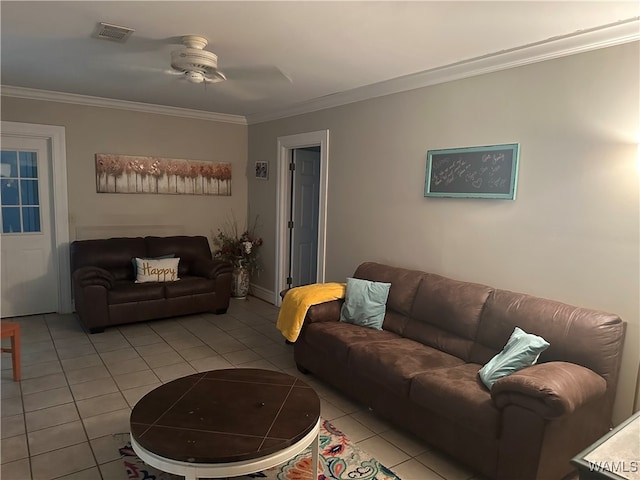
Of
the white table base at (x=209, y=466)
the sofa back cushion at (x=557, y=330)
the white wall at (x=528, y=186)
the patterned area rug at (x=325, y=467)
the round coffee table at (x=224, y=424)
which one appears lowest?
the patterned area rug at (x=325, y=467)

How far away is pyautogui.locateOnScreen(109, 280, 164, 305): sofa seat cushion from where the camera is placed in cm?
432

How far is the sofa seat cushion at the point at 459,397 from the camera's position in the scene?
216 centimetres

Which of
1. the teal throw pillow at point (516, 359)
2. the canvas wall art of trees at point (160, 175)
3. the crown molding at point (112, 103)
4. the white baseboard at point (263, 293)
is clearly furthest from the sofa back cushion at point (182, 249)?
the teal throw pillow at point (516, 359)

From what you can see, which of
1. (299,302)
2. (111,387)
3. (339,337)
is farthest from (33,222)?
(339,337)

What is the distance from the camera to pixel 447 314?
2.99 m

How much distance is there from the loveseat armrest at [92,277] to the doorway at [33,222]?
726 millimetres

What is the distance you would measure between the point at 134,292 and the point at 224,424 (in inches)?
114

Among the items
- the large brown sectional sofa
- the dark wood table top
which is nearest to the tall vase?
the large brown sectional sofa

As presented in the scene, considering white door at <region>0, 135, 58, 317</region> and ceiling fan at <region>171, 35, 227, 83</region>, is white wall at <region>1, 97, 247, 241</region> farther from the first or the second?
ceiling fan at <region>171, 35, 227, 83</region>

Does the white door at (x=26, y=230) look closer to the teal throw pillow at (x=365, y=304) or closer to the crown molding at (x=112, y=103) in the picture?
the crown molding at (x=112, y=103)

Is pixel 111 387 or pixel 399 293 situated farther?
pixel 399 293

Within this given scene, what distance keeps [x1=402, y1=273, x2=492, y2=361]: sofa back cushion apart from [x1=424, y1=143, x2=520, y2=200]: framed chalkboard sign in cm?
67

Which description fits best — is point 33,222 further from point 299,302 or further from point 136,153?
point 299,302

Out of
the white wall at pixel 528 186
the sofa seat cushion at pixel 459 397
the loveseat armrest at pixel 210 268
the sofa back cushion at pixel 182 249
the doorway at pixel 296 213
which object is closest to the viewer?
the sofa seat cushion at pixel 459 397
